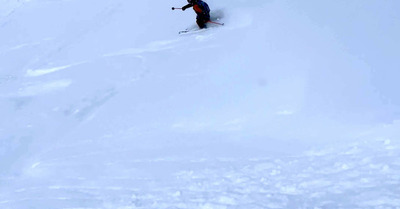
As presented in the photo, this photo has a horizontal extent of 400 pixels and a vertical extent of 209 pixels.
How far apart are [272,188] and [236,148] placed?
1247mm

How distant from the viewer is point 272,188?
6.55m

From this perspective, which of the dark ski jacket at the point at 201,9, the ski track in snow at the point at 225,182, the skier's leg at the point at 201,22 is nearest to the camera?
the ski track in snow at the point at 225,182

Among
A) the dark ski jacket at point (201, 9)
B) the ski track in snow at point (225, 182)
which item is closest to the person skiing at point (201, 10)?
the dark ski jacket at point (201, 9)

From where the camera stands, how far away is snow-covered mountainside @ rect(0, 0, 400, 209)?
22.1 ft

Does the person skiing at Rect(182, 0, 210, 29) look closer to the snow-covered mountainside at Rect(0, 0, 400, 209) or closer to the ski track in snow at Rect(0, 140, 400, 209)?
the snow-covered mountainside at Rect(0, 0, 400, 209)

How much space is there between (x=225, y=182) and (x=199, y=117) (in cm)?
186

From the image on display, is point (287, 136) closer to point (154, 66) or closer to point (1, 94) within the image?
point (154, 66)

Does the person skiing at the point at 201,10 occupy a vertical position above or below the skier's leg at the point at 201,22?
above

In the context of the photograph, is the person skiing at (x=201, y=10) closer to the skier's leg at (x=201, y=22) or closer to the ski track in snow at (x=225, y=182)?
the skier's leg at (x=201, y=22)

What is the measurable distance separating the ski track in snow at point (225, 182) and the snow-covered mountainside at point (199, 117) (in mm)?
21

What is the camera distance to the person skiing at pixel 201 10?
33.6 ft

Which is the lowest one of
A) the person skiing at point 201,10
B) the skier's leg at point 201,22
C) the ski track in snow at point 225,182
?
the ski track in snow at point 225,182

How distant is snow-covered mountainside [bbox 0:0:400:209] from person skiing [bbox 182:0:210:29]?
0.94 feet

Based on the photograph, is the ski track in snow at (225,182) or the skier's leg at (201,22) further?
the skier's leg at (201,22)
